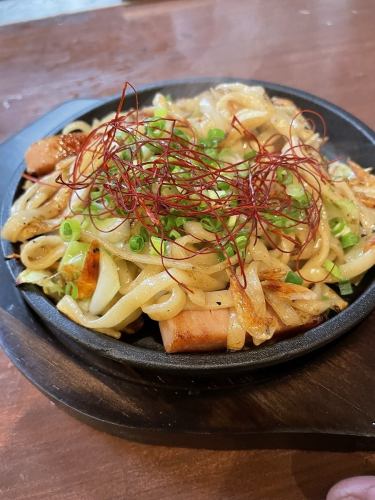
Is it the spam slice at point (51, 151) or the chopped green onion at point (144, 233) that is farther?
the spam slice at point (51, 151)

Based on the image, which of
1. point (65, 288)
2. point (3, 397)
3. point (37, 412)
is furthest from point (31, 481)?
point (65, 288)

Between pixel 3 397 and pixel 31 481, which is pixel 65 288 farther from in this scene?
pixel 31 481

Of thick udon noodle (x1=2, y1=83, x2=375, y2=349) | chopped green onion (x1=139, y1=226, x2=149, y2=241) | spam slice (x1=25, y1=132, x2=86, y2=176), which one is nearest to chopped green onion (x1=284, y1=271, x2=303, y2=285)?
thick udon noodle (x1=2, y1=83, x2=375, y2=349)

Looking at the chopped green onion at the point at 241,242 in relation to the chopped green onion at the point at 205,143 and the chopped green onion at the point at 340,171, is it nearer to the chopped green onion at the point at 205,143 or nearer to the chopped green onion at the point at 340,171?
the chopped green onion at the point at 205,143

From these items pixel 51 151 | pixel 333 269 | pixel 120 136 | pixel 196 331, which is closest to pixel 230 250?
pixel 196 331

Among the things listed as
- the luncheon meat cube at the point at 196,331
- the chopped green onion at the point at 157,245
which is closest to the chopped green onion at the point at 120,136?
the chopped green onion at the point at 157,245

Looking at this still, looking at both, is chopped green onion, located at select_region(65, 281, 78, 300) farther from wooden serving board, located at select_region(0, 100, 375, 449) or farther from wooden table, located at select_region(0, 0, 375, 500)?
wooden table, located at select_region(0, 0, 375, 500)
